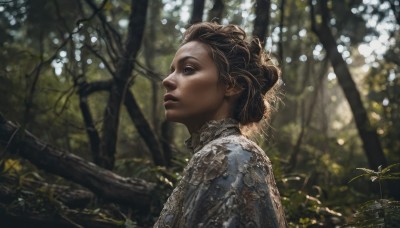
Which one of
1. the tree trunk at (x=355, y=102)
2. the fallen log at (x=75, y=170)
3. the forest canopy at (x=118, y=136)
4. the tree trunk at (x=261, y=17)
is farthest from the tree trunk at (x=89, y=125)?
the tree trunk at (x=355, y=102)

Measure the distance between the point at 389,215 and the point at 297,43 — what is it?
40.7 ft

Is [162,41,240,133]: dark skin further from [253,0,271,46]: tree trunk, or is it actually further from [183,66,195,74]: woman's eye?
[253,0,271,46]: tree trunk

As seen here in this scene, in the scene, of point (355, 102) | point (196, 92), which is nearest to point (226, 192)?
point (196, 92)

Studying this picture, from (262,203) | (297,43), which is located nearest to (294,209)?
(262,203)

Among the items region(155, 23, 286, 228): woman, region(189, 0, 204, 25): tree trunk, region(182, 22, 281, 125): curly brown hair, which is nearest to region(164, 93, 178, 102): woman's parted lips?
region(155, 23, 286, 228): woman

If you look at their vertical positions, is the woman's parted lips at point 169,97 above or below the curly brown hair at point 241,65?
below

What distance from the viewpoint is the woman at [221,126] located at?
2014 mm

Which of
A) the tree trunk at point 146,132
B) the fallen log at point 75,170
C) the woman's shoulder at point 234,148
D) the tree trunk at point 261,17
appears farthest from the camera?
the tree trunk at point 146,132

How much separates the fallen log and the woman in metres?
2.14

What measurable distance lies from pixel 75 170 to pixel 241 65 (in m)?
2.54

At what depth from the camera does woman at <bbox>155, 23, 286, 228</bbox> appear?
201 centimetres

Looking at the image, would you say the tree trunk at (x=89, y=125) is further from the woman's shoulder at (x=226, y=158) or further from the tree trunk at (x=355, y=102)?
the tree trunk at (x=355, y=102)

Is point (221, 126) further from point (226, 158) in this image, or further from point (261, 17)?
point (261, 17)

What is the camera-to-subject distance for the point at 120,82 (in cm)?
547
